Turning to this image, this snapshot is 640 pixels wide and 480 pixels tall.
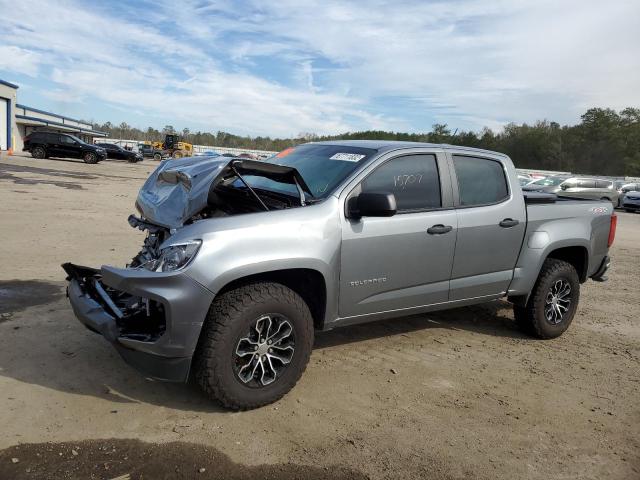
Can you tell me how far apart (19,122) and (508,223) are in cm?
5974

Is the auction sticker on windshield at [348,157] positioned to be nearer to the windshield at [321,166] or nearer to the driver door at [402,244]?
the windshield at [321,166]

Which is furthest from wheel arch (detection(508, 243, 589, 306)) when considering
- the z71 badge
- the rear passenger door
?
the z71 badge

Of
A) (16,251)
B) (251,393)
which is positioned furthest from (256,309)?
(16,251)

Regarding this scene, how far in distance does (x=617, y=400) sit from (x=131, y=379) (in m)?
3.81

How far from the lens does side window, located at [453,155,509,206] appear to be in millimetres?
4762

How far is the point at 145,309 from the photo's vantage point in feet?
12.1

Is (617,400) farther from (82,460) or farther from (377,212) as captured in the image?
(82,460)

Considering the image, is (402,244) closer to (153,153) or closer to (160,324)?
(160,324)

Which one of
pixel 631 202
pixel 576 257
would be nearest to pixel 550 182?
pixel 631 202

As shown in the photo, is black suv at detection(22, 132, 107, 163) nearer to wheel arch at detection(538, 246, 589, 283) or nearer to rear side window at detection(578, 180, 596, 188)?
rear side window at detection(578, 180, 596, 188)

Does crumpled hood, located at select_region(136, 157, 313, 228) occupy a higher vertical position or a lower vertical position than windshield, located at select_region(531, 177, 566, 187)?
higher

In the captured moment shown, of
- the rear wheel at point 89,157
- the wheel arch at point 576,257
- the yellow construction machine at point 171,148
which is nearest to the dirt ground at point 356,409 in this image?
the wheel arch at point 576,257

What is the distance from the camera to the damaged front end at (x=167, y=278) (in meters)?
3.25

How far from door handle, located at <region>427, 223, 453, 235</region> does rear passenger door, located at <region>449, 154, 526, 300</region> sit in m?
0.16
